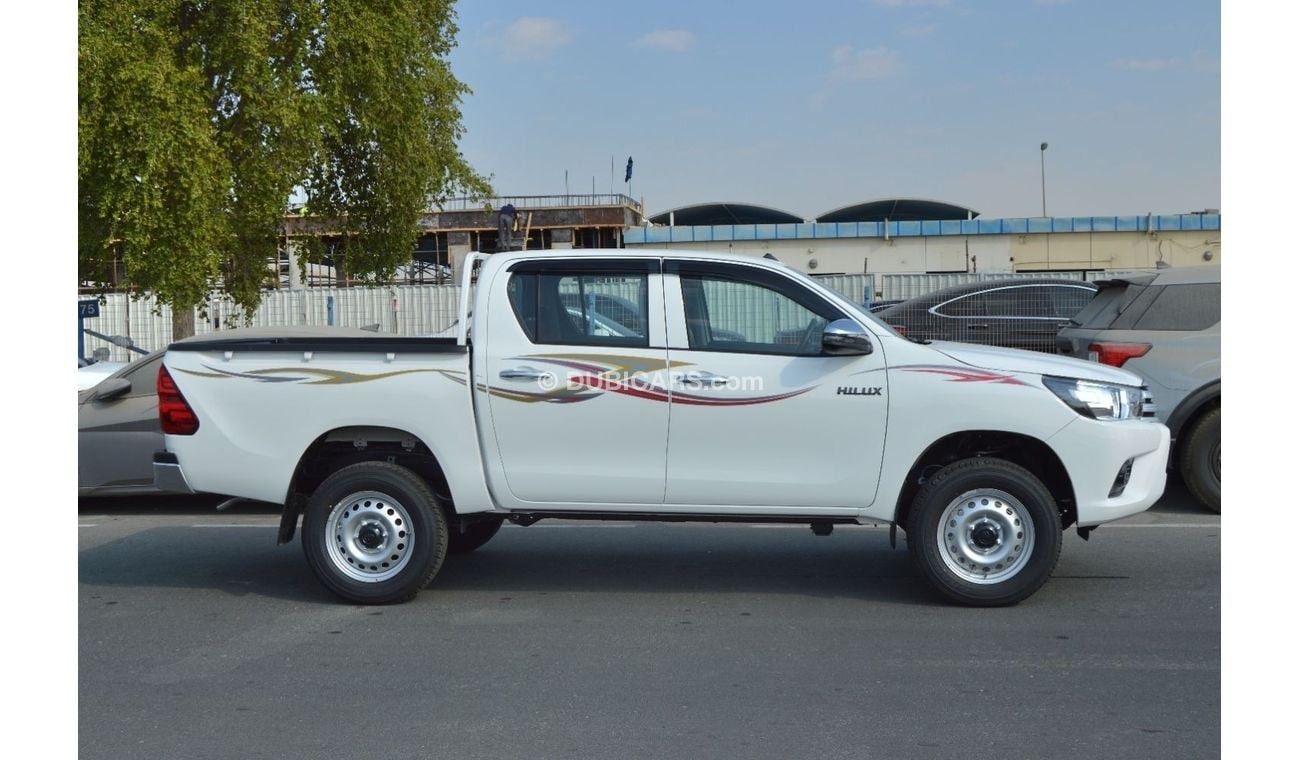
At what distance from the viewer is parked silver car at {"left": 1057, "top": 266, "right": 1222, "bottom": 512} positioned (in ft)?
32.6

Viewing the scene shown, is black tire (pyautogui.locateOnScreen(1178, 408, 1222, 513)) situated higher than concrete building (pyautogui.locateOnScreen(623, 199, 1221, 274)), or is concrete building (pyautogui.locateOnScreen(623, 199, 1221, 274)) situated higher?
concrete building (pyautogui.locateOnScreen(623, 199, 1221, 274))

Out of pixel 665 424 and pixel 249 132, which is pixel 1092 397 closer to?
pixel 665 424

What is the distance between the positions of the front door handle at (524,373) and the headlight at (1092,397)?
267cm

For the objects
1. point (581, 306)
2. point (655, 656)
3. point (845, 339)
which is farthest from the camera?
point (581, 306)

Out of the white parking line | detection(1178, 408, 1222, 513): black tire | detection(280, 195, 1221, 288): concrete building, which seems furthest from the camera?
detection(280, 195, 1221, 288): concrete building

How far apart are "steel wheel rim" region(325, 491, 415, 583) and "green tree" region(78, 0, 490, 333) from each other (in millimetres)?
11486

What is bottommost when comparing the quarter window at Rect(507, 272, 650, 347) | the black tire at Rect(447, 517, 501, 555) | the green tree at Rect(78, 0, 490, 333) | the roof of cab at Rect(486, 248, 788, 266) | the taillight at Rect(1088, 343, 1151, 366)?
the black tire at Rect(447, 517, 501, 555)

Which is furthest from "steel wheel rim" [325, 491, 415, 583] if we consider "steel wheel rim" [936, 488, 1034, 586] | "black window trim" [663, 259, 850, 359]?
"steel wheel rim" [936, 488, 1034, 586]

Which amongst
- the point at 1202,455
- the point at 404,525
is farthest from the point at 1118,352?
the point at 404,525

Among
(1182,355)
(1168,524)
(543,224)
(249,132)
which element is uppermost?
(543,224)

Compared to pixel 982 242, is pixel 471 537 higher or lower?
lower

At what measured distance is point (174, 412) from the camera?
24.1ft

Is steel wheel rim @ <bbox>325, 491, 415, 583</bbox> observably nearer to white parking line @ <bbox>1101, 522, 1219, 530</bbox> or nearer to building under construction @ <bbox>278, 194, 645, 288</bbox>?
white parking line @ <bbox>1101, 522, 1219, 530</bbox>

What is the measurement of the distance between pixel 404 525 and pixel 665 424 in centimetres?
157
